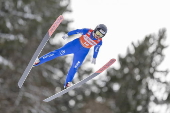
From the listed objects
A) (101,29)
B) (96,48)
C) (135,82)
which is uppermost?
(135,82)

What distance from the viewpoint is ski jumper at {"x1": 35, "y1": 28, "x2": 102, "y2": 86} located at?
7.32m

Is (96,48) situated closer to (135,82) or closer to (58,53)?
(58,53)

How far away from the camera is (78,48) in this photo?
304 inches

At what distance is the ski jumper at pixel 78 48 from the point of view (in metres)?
7.32

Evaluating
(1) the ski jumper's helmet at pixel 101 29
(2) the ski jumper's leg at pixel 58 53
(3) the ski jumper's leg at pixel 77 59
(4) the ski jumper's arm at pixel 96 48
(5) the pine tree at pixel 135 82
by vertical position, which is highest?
(5) the pine tree at pixel 135 82

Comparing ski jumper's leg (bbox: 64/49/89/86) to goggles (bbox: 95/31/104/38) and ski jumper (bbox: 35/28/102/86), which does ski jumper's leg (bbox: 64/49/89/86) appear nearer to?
ski jumper (bbox: 35/28/102/86)

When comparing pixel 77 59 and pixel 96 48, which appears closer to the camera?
pixel 96 48

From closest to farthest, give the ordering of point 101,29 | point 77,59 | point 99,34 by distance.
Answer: point 101,29, point 99,34, point 77,59

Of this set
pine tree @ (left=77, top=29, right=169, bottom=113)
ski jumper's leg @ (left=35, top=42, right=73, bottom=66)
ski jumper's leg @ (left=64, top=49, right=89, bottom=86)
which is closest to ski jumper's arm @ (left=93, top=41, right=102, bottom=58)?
ski jumper's leg @ (left=64, top=49, right=89, bottom=86)

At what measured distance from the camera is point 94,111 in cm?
2141

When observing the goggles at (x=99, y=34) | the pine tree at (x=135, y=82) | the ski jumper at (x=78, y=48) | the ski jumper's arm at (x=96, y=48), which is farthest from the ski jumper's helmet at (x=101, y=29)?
the pine tree at (x=135, y=82)

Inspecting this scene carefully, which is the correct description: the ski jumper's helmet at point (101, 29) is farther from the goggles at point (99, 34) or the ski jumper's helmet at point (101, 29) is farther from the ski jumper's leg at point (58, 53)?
the ski jumper's leg at point (58, 53)

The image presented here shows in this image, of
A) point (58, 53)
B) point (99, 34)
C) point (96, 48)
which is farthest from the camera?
point (58, 53)

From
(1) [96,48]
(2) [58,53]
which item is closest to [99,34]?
(1) [96,48]
